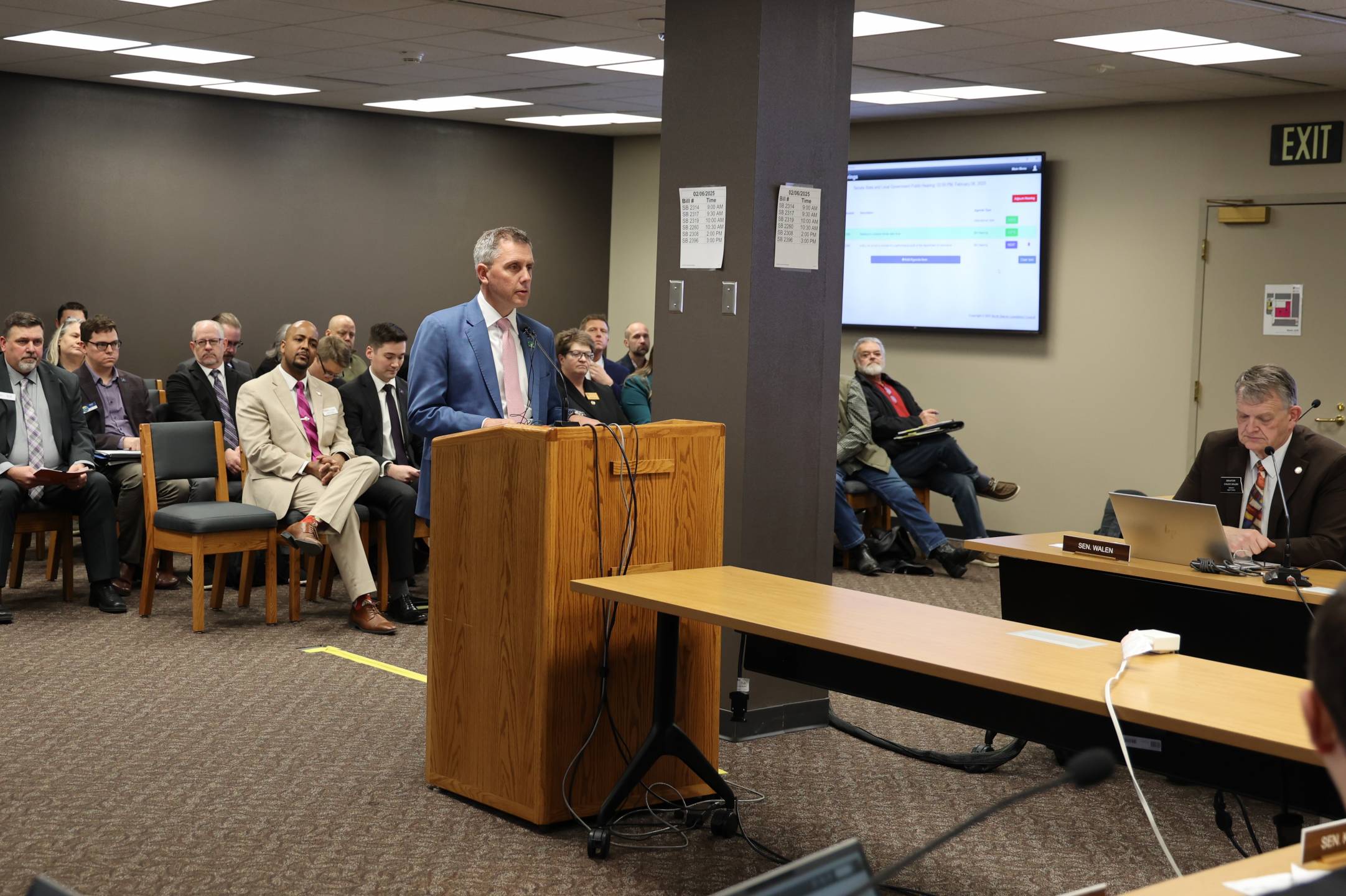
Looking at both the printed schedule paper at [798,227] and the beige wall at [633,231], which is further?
the beige wall at [633,231]

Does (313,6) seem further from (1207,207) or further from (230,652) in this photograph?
(1207,207)

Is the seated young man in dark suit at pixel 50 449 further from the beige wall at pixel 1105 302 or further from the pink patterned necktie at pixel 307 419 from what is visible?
the beige wall at pixel 1105 302

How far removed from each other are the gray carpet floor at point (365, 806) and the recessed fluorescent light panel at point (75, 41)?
12.5 feet

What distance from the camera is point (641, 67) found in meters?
8.26

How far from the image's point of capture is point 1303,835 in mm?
1767

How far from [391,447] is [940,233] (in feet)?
14.8

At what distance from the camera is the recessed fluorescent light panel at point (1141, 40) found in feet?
21.9

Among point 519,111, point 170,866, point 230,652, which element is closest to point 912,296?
point 519,111

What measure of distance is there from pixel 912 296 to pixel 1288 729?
7934mm

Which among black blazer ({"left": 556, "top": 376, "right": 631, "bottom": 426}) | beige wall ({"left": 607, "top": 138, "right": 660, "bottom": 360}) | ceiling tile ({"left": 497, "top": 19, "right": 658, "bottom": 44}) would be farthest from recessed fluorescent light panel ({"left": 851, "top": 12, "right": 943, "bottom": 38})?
beige wall ({"left": 607, "top": 138, "right": 660, "bottom": 360})

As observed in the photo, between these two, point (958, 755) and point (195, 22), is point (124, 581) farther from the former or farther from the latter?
point (958, 755)

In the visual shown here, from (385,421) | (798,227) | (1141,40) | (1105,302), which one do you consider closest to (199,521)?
(385,421)

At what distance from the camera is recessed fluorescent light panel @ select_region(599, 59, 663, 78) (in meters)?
8.10

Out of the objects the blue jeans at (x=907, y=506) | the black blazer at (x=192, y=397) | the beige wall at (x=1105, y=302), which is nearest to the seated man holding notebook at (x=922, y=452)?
the blue jeans at (x=907, y=506)
